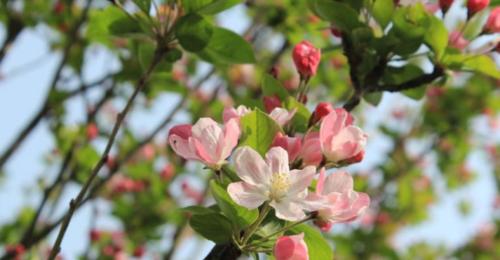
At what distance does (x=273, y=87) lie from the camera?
4.72 ft

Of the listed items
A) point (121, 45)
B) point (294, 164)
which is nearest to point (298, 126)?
point (294, 164)

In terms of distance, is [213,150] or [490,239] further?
[490,239]

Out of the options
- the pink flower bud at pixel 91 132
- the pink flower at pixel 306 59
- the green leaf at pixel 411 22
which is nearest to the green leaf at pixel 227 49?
the pink flower at pixel 306 59

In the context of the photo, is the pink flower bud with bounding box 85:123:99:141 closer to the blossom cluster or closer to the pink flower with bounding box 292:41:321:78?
the pink flower with bounding box 292:41:321:78

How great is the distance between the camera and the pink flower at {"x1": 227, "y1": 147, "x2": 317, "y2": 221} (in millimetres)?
1140

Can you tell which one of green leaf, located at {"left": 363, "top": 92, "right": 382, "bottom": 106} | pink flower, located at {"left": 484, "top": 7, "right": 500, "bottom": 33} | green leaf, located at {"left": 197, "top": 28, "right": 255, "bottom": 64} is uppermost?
green leaf, located at {"left": 197, "top": 28, "right": 255, "bottom": 64}

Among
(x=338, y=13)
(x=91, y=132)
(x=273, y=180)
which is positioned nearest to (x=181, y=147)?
(x=273, y=180)

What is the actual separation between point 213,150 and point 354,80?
0.55 m

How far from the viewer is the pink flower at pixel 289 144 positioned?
47.7 inches

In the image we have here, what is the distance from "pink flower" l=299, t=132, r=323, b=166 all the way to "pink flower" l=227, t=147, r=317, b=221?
85 millimetres

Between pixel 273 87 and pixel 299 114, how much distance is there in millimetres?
109

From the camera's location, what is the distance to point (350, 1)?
1.66 metres

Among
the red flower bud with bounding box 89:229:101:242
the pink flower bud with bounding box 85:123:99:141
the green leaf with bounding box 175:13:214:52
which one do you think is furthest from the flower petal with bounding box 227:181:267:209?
the pink flower bud with bounding box 85:123:99:141

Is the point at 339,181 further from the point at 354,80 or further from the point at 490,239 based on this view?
the point at 490,239
